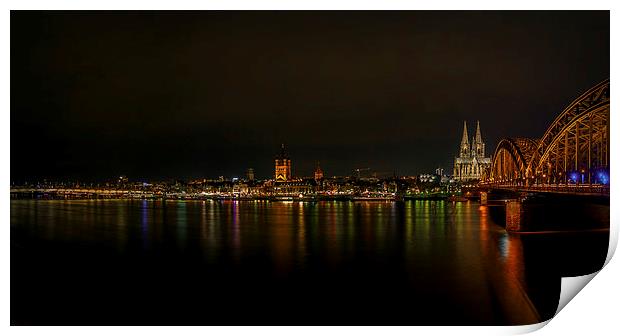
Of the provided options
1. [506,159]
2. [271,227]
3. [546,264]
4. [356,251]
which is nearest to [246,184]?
[506,159]

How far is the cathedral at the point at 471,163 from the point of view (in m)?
38.5

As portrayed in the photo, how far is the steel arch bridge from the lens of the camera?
1268cm

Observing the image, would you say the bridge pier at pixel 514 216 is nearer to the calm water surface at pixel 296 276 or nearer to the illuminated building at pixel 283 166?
the calm water surface at pixel 296 276

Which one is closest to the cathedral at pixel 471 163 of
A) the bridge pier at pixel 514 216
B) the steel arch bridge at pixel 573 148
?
the steel arch bridge at pixel 573 148

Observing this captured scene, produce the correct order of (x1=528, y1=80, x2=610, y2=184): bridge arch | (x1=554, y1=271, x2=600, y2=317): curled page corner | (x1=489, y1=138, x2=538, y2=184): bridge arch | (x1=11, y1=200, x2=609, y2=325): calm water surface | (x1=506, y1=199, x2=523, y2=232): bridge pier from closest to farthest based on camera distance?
1. (x1=554, y1=271, x2=600, y2=317): curled page corner
2. (x1=11, y1=200, x2=609, y2=325): calm water surface
3. (x1=528, y1=80, x2=610, y2=184): bridge arch
4. (x1=506, y1=199, x2=523, y2=232): bridge pier
5. (x1=489, y1=138, x2=538, y2=184): bridge arch

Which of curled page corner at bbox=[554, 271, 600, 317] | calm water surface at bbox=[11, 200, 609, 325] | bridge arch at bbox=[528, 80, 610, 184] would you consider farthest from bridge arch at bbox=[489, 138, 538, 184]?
curled page corner at bbox=[554, 271, 600, 317]

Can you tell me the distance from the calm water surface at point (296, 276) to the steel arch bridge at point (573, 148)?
81.6 inches

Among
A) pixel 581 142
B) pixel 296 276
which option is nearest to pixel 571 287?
pixel 296 276

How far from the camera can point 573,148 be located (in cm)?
1627

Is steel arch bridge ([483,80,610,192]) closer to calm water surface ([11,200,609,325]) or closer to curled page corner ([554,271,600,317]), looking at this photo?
calm water surface ([11,200,609,325])

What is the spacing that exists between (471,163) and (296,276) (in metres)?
33.6

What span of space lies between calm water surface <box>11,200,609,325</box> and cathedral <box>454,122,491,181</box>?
2390cm

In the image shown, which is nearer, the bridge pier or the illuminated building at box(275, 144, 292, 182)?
the bridge pier

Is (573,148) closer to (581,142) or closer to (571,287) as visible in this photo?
(581,142)
